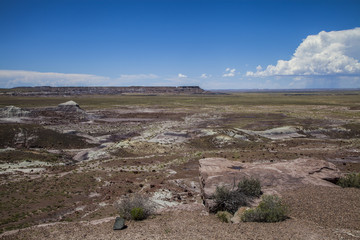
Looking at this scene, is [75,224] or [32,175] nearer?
[75,224]

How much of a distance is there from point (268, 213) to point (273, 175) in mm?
6321

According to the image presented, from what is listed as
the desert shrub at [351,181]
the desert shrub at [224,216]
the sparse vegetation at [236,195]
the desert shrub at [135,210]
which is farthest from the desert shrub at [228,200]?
the desert shrub at [351,181]

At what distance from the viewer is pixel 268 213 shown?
37.9 feet

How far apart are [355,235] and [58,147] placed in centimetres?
4004

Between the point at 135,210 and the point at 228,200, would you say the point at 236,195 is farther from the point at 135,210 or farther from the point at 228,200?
the point at 135,210

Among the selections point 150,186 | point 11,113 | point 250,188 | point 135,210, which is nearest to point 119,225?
point 135,210

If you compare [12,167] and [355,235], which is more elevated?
[355,235]

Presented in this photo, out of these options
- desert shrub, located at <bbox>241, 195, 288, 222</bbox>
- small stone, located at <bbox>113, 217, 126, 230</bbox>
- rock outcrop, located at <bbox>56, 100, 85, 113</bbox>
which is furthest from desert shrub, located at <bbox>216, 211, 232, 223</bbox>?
rock outcrop, located at <bbox>56, 100, 85, 113</bbox>

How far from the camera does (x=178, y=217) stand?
1379 centimetres

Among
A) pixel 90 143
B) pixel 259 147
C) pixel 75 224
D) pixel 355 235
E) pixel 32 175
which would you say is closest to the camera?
pixel 355 235

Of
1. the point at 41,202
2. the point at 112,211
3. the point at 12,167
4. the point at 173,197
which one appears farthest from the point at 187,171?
the point at 12,167

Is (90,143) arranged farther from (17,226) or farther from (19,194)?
(17,226)

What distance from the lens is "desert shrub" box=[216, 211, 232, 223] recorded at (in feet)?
41.2

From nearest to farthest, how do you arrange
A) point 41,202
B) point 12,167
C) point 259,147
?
point 41,202, point 12,167, point 259,147
